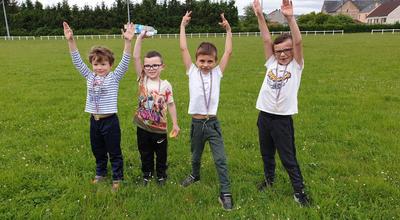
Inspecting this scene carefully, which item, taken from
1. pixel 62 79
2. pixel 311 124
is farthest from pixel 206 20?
pixel 311 124

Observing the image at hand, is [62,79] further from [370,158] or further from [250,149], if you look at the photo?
[370,158]

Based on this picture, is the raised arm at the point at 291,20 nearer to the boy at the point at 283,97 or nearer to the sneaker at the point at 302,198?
the boy at the point at 283,97

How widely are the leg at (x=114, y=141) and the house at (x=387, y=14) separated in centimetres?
11096

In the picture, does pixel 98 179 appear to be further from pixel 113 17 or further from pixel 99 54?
pixel 113 17

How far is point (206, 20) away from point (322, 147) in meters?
73.5

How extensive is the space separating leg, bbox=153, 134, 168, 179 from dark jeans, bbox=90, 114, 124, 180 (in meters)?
0.47

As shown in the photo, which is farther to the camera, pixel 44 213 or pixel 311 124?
pixel 311 124

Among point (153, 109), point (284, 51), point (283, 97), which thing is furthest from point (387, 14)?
point (153, 109)

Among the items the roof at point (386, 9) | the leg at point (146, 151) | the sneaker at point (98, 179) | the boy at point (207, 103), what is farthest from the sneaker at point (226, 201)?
the roof at point (386, 9)

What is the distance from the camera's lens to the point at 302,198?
4305 millimetres

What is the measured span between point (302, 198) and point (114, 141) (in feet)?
7.64

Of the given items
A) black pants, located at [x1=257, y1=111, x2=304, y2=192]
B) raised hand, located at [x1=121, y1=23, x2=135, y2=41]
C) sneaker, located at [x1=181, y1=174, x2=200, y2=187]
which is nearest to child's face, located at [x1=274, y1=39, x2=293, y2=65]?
black pants, located at [x1=257, y1=111, x2=304, y2=192]

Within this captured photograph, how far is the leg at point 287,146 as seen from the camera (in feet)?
13.9

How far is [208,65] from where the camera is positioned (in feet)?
14.4
